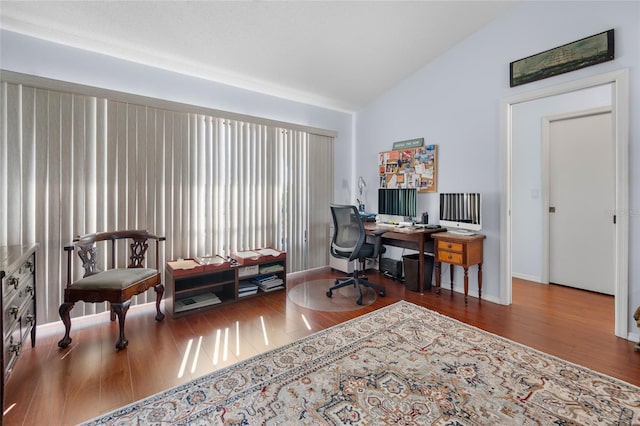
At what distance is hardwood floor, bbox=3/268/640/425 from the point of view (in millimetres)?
1753

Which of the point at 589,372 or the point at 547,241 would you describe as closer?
the point at 589,372

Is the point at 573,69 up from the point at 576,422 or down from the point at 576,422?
up

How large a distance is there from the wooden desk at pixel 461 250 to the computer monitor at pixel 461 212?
125 millimetres

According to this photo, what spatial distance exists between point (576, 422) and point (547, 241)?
2981 millimetres

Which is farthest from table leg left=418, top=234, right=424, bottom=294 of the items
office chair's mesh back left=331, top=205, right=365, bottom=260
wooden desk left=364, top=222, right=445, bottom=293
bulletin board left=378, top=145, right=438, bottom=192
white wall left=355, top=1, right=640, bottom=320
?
bulletin board left=378, top=145, right=438, bottom=192

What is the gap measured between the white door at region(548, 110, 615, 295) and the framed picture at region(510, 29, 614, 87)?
1272 millimetres

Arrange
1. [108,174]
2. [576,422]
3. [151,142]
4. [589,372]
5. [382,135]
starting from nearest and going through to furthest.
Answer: [576,422]
[589,372]
[108,174]
[151,142]
[382,135]

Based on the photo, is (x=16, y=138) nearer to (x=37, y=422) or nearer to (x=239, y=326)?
(x=37, y=422)

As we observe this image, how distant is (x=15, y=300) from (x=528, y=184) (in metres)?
5.24

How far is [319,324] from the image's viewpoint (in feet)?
8.79

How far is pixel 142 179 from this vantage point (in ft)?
9.84

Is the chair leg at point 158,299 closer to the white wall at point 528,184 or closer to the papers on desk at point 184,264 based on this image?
the papers on desk at point 184,264

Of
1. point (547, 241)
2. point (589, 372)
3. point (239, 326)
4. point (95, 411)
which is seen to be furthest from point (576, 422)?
point (547, 241)

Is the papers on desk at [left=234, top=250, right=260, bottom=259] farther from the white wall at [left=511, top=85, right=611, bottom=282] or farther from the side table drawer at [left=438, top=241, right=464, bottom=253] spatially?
the white wall at [left=511, top=85, right=611, bottom=282]
